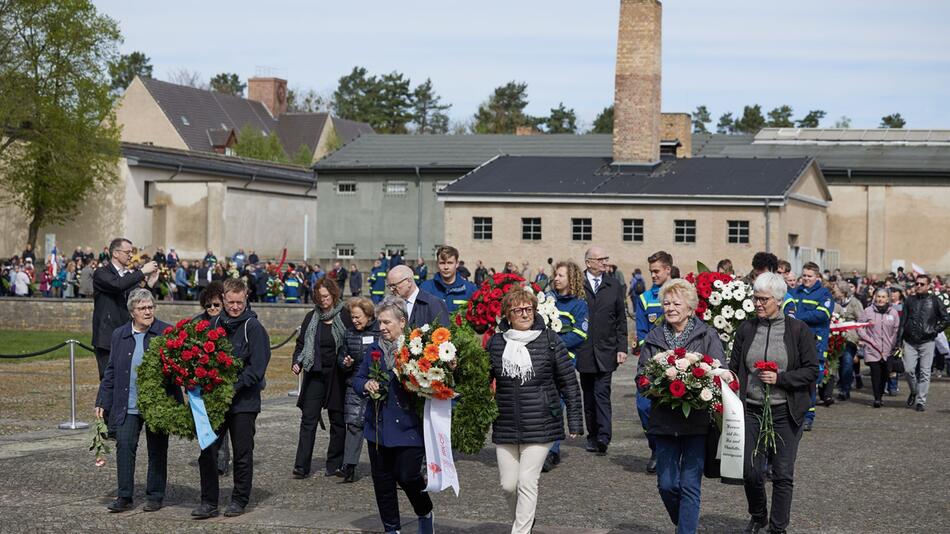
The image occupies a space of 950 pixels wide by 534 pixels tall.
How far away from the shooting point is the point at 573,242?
50812 millimetres

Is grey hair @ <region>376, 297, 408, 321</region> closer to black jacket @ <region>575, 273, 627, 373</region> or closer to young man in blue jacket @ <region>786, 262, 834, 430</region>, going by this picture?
black jacket @ <region>575, 273, 627, 373</region>

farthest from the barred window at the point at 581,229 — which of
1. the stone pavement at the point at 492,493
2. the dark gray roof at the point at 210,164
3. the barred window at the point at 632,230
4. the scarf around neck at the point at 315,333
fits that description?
the scarf around neck at the point at 315,333

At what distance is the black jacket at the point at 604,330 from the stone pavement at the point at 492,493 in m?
1.00

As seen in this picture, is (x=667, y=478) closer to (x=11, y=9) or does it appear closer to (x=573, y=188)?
(x=573, y=188)

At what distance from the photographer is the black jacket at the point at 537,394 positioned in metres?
8.77

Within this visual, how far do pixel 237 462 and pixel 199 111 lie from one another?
7968 centimetres

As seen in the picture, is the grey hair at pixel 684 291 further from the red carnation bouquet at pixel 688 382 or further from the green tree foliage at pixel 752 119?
the green tree foliage at pixel 752 119

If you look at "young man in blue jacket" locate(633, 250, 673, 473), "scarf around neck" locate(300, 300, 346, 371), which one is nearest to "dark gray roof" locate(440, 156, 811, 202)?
"young man in blue jacket" locate(633, 250, 673, 473)

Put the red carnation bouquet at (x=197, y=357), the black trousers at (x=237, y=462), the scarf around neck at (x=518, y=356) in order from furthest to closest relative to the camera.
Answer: the black trousers at (x=237, y=462) < the red carnation bouquet at (x=197, y=357) < the scarf around neck at (x=518, y=356)

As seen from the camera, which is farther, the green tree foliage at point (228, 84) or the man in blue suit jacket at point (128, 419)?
the green tree foliage at point (228, 84)

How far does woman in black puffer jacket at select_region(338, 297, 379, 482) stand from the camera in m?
9.73

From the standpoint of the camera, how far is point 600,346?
538 inches

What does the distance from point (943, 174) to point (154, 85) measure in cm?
5140

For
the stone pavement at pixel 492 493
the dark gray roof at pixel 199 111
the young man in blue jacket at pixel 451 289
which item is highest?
the dark gray roof at pixel 199 111
